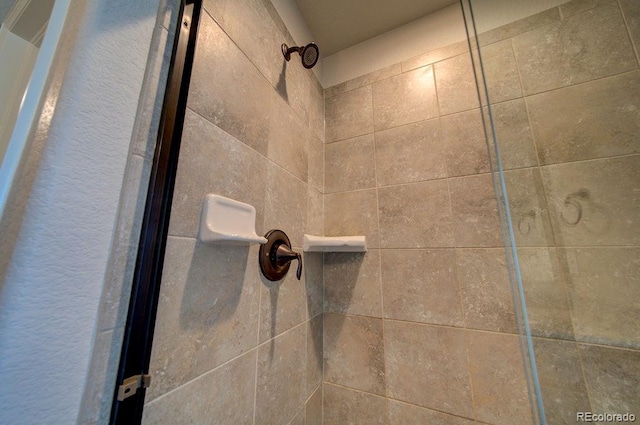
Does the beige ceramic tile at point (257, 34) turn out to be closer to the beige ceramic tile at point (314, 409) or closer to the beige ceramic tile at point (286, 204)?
the beige ceramic tile at point (286, 204)

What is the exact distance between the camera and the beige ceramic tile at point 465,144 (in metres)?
0.88

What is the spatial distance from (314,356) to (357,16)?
159cm

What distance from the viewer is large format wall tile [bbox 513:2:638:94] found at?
2.35 feet

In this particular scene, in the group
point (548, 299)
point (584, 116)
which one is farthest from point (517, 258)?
point (584, 116)

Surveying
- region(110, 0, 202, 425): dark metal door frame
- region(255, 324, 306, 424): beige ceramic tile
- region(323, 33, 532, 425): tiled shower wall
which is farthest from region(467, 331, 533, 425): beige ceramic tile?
region(110, 0, 202, 425): dark metal door frame

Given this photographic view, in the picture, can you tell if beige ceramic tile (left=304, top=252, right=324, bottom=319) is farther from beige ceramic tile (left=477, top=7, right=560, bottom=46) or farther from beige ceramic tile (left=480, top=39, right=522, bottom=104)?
beige ceramic tile (left=477, top=7, right=560, bottom=46)

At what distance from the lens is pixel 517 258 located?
68 centimetres

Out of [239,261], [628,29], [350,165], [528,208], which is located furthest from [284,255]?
[628,29]

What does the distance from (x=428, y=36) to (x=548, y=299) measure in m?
1.19

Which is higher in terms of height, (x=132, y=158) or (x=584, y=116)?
(x=584, y=116)

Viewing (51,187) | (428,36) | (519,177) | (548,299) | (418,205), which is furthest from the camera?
(428,36)

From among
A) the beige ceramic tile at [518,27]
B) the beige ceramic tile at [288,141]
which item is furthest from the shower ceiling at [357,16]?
the beige ceramic tile at [288,141]

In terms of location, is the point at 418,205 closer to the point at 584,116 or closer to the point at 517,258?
the point at 517,258

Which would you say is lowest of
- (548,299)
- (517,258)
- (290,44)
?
(548,299)
